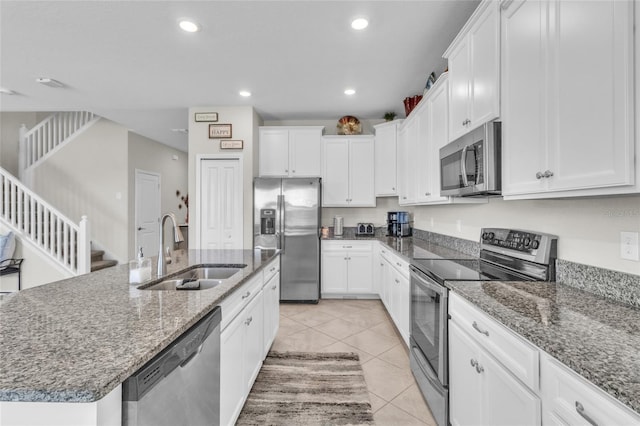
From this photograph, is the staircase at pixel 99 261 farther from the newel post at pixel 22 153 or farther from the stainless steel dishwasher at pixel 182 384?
the stainless steel dishwasher at pixel 182 384

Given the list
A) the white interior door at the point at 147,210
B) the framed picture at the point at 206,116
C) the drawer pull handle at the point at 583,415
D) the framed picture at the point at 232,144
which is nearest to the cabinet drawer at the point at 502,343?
the drawer pull handle at the point at 583,415

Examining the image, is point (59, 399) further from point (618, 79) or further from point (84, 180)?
point (84, 180)

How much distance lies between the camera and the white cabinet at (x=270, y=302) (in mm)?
2404

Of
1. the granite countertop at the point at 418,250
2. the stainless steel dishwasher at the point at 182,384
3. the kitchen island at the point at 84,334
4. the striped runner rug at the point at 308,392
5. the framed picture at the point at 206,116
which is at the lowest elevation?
the striped runner rug at the point at 308,392

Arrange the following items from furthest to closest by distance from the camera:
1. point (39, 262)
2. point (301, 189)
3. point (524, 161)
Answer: point (39, 262), point (301, 189), point (524, 161)

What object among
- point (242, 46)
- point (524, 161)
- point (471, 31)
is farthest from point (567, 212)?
point (242, 46)

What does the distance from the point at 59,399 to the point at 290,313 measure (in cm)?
325

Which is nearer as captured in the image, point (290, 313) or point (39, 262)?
point (290, 313)

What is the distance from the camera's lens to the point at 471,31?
76.6 inches

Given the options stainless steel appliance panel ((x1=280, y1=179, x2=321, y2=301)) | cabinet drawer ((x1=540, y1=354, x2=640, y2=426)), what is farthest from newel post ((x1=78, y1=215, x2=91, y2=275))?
cabinet drawer ((x1=540, y1=354, x2=640, y2=426))

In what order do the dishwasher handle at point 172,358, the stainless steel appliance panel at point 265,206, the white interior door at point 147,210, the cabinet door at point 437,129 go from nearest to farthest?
the dishwasher handle at point 172,358, the cabinet door at point 437,129, the stainless steel appliance panel at point 265,206, the white interior door at point 147,210

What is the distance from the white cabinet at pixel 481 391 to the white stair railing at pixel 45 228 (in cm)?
502

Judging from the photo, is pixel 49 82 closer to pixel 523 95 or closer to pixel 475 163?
pixel 475 163

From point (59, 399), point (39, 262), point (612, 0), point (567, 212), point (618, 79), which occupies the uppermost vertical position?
point (612, 0)
